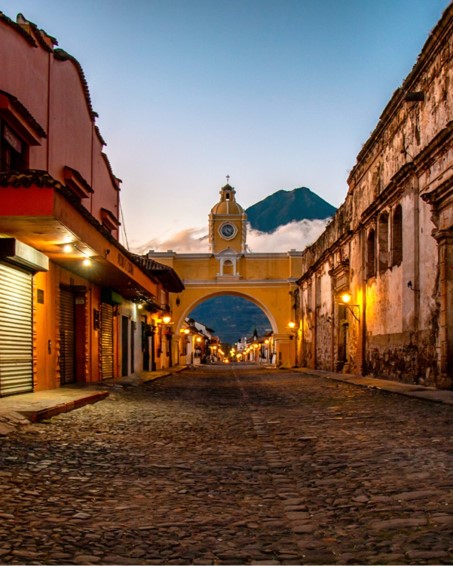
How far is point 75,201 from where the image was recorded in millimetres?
10750

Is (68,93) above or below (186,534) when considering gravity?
above

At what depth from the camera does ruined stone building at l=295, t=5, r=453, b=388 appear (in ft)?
45.0

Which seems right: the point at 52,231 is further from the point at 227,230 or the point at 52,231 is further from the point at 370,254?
the point at 227,230

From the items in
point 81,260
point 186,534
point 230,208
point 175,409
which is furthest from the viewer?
point 230,208

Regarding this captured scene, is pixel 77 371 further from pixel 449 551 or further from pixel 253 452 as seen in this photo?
pixel 449 551

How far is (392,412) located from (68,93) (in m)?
11.5

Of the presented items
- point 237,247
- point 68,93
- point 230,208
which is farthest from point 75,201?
point 230,208

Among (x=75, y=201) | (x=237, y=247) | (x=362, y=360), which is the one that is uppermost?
(x=237, y=247)

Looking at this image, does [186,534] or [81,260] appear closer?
[186,534]

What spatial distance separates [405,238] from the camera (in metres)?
16.7

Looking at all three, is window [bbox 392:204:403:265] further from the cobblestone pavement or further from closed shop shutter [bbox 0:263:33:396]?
the cobblestone pavement

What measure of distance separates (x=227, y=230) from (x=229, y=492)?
5173 centimetres

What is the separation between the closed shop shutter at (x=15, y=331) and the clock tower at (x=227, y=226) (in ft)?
129

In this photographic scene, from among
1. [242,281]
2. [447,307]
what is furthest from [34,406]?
[242,281]
